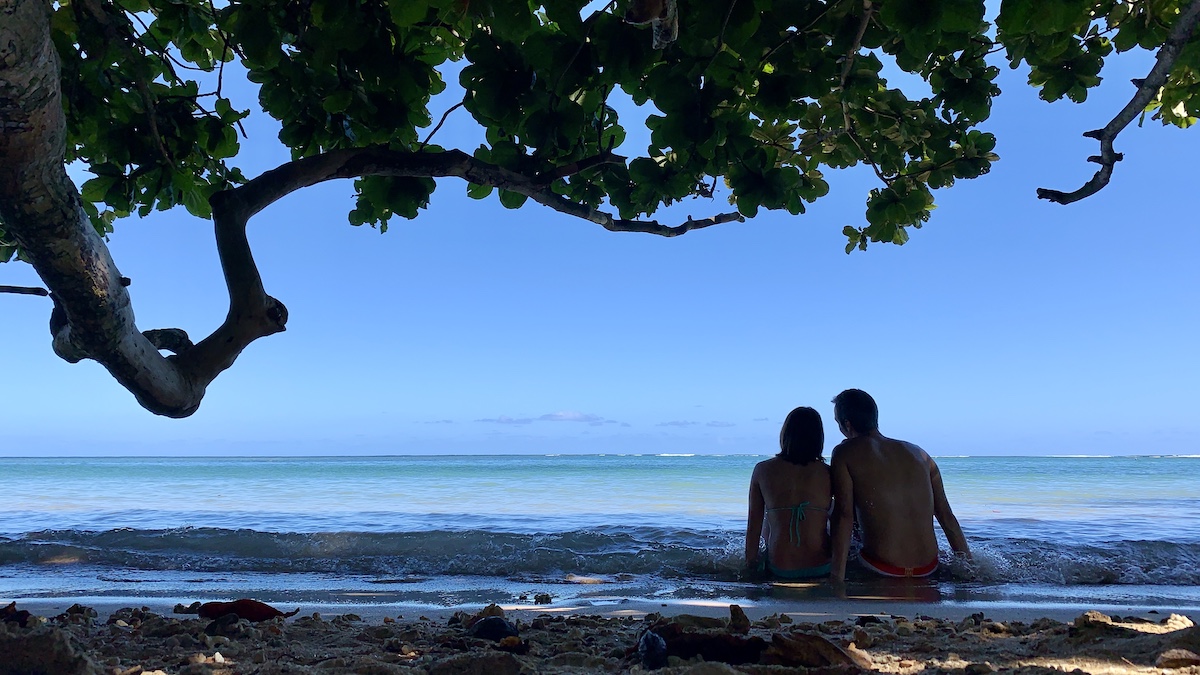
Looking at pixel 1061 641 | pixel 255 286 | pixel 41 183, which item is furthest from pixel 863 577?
pixel 41 183

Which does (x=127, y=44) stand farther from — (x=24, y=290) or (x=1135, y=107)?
(x=1135, y=107)

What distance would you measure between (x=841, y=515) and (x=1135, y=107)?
9.95 ft

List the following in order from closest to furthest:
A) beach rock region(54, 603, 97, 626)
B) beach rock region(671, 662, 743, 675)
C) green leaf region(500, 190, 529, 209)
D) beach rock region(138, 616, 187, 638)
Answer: beach rock region(671, 662, 743, 675) → beach rock region(138, 616, 187, 638) → beach rock region(54, 603, 97, 626) → green leaf region(500, 190, 529, 209)

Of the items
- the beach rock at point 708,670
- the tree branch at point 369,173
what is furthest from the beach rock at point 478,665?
the tree branch at point 369,173

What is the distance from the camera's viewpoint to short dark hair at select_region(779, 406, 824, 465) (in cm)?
509

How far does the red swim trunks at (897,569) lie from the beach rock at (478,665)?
3.67m

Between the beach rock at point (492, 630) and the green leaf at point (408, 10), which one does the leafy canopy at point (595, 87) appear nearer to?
the green leaf at point (408, 10)

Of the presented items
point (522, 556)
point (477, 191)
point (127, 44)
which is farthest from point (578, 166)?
point (522, 556)

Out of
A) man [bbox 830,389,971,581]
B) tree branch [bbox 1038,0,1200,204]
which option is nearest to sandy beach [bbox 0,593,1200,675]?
tree branch [bbox 1038,0,1200,204]

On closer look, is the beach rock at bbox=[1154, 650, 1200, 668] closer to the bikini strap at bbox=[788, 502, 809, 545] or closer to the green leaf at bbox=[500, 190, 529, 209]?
the green leaf at bbox=[500, 190, 529, 209]

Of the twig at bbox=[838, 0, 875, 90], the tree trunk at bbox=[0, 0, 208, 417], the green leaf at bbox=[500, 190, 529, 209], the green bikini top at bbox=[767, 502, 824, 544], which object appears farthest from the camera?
the green bikini top at bbox=[767, 502, 824, 544]

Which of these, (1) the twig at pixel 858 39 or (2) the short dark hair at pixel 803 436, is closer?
(1) the twig at pixel 858 39

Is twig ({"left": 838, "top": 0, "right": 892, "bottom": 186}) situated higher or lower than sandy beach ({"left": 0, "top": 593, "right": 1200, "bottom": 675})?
higher

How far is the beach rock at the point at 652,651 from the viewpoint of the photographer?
2.04m
